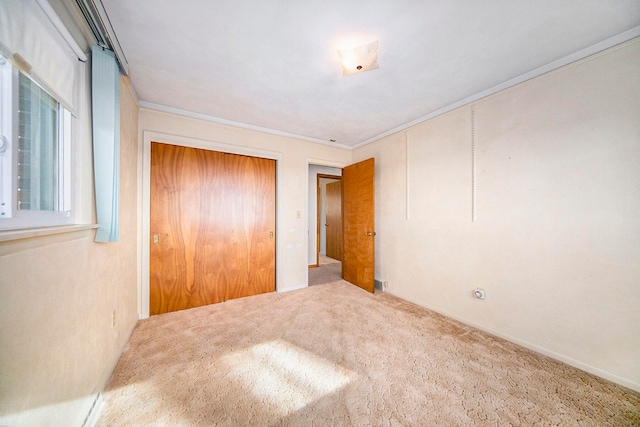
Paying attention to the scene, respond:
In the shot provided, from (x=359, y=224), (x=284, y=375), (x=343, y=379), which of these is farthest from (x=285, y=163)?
(x=343, y=379)

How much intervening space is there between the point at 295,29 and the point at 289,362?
2.52 m

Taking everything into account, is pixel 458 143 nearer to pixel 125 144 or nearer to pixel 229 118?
pixel 229 118

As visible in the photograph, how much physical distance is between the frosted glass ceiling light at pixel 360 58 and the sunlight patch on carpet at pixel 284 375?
241 cm

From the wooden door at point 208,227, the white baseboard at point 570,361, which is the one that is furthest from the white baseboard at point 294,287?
the white baseboard at point 570,361

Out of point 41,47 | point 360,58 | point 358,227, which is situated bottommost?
point 358,227

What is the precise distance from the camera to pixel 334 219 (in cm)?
593

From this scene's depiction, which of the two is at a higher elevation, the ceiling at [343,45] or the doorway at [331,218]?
the ceiling at [343,45]

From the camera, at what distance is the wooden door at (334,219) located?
5723mm

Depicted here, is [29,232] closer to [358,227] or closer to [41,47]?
[41,47]

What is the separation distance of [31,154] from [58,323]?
2.61 ft

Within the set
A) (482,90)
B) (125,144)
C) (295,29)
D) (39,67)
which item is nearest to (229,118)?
(125,144)

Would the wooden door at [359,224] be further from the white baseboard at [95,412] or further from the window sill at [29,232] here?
the window sill at [29,232]

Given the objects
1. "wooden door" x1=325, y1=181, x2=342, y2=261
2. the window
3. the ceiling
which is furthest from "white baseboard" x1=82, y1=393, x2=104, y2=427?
"wooden door" x1=325, y1=181, x2=342, y2=261

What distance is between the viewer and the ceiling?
135 centimetres
